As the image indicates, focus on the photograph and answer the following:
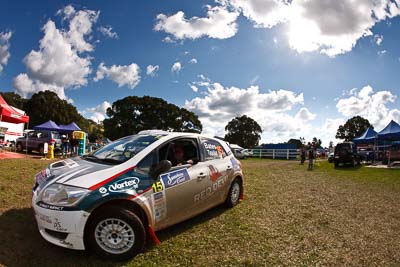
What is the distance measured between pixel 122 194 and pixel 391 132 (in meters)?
21.9

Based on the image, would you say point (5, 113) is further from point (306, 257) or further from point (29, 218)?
point (306, 257)

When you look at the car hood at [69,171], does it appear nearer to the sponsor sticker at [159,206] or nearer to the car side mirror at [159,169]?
the car side mirror at [159,169]

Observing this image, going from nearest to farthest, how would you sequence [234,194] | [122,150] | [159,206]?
[159,206] → [122,150] → [234,194]

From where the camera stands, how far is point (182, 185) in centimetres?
436

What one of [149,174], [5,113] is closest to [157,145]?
[149,174]

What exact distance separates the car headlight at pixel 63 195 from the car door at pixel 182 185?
3.70ft

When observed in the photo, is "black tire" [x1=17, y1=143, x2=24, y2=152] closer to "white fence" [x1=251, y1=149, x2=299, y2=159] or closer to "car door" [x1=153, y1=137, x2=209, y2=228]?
"car door" [x1=153, y1=137, x2=209, y2=228]

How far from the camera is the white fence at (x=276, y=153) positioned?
34.2 metres

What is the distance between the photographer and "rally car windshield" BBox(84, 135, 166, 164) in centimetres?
415

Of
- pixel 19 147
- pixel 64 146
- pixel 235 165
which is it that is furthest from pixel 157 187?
pixel 19 147

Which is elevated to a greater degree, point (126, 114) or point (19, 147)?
point (126, 114)

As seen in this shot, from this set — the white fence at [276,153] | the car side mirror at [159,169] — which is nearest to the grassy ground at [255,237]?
the car side mirror at [159,169]

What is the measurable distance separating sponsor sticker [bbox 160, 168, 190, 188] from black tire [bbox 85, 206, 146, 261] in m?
0.71

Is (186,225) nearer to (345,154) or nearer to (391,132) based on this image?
(345,154)
